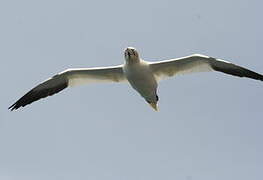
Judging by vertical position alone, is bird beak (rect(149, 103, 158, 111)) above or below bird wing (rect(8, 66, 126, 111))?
below

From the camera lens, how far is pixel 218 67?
20750 mm

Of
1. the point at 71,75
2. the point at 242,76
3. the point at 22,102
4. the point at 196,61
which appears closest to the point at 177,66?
the point at 196,61

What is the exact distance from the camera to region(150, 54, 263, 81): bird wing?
20.6 m

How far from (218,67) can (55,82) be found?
4881mm

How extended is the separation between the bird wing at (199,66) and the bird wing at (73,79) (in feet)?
3.96

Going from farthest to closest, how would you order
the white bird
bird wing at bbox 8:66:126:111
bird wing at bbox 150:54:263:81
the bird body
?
bird wing at bbox 8:66:126:111 < bird wing at bbox 150:54:263:81 < the white bird < the bird body

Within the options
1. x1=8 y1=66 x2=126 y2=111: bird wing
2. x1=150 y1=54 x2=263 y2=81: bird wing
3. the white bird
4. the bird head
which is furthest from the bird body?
x1=8 y1=66 x2=126 y2=111: bird wing

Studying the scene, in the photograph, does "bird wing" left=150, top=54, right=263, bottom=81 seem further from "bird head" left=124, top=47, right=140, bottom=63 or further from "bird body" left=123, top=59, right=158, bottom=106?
"bird head" left=124, top=47, right=140, bottom=63

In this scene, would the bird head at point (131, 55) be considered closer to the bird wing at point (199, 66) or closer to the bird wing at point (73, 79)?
the bird wing at point (199, 66)

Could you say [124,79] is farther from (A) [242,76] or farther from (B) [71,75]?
(A) [242,76]

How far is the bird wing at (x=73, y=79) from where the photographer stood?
840 inches

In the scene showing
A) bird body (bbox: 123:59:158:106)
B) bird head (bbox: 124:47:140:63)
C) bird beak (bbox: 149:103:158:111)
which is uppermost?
bird head (bbox: 124:47:140:63)

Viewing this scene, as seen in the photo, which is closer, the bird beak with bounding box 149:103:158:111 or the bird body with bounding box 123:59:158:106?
→ the bird body with bounding box 123:59:158:106

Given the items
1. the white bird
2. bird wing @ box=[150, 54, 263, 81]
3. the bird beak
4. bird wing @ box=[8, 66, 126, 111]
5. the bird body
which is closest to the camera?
the bird body
